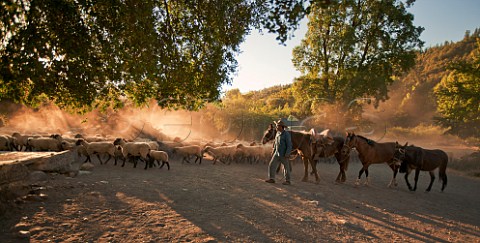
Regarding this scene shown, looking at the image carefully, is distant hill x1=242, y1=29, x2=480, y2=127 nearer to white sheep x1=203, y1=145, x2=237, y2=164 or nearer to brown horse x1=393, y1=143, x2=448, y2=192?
white sheep x1=203, y1=145, x2=237, y2=164

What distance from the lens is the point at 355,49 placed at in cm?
2280

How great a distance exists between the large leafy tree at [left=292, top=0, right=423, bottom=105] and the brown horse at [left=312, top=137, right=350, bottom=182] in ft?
40.0

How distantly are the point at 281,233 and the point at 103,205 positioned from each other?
377 cm

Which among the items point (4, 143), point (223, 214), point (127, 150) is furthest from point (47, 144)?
point (223, 214)

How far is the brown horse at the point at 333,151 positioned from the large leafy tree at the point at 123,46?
5.04 meters

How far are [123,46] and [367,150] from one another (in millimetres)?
9536

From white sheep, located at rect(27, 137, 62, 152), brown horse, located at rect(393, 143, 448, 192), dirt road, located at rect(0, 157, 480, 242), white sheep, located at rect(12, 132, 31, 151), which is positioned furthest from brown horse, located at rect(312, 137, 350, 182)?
white sheep, located at rect(12, 132, 31, 151)

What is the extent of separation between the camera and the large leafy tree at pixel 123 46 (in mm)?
5109

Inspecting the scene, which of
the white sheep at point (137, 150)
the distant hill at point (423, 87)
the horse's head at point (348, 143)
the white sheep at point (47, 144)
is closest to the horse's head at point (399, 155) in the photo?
the horse's head at point (348, 143)

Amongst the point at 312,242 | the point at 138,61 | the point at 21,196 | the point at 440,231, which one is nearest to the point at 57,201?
the point at 21,196

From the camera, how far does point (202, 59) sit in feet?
26.6

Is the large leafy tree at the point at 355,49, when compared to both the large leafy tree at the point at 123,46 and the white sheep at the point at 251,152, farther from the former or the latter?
the large leafy tree at the point at 123,46

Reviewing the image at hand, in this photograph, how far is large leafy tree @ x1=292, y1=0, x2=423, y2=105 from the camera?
71.2 ft

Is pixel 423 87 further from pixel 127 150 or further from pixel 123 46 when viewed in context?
pixel 123 46
